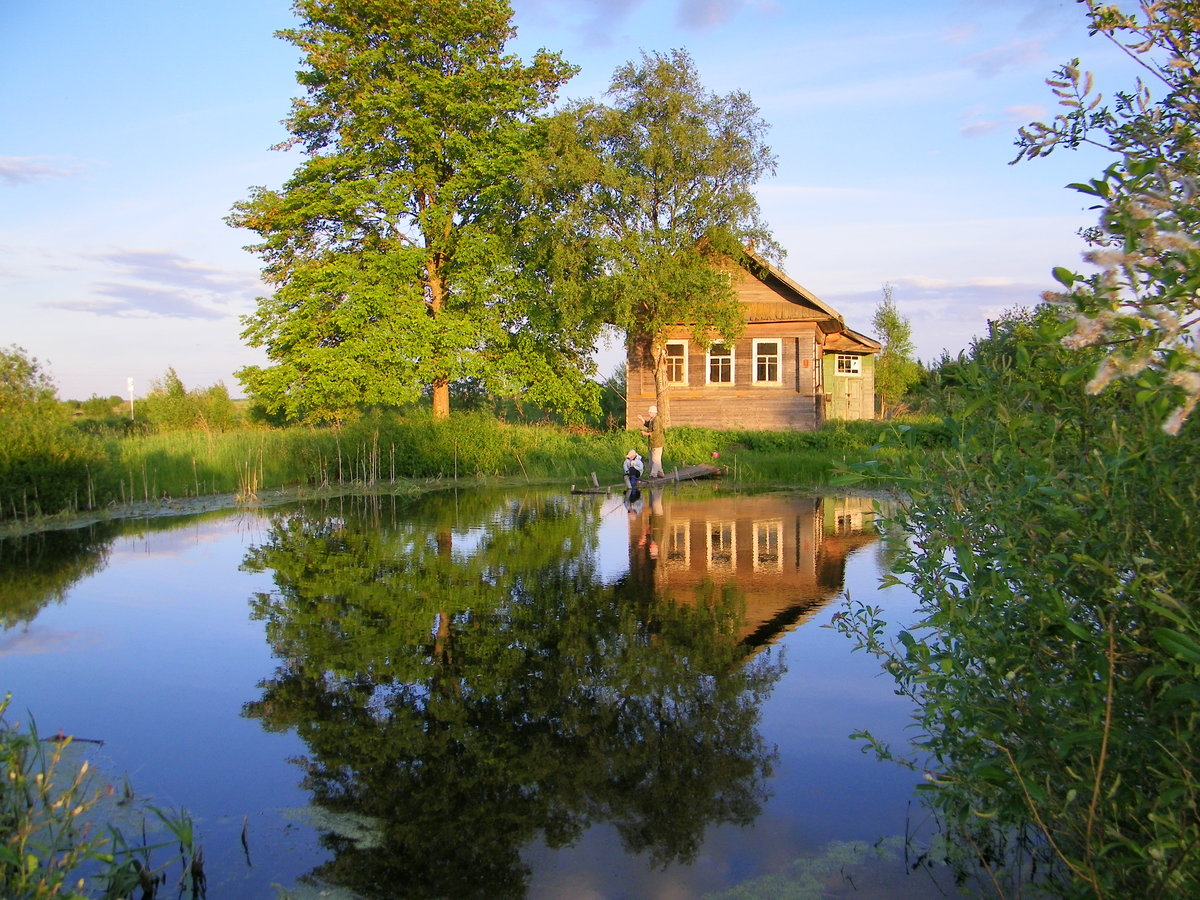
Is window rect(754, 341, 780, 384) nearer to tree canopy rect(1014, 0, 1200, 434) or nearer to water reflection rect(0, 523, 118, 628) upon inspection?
water reflection rect(0, 523, 118, 628)

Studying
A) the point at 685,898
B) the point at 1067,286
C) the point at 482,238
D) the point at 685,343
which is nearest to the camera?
the point at 1067,286

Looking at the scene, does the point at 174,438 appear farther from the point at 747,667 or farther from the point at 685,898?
the point at 685,898

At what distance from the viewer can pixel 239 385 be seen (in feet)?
101

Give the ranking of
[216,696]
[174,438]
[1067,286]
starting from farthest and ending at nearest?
[174,438]
[216,696]
[1067,286]

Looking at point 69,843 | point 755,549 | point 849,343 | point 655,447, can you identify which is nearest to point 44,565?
point 755,549

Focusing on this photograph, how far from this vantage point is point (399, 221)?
30.8 meters

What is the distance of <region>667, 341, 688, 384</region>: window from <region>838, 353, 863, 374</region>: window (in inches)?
253

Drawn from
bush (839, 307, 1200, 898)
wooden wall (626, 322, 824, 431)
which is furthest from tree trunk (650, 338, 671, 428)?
bush (839, 307, 1200, 898)

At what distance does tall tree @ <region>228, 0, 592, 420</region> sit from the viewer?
29.5 m

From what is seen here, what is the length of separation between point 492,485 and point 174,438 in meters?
8.16

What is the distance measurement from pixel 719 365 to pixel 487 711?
26.1m

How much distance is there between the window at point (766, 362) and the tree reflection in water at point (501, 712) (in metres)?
20.1

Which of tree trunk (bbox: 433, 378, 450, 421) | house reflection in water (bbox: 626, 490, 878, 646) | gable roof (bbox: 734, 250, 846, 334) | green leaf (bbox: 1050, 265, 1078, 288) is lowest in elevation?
house reflection in water (bbox: 626, 490, 878, 646)

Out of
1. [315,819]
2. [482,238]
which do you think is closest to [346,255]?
[482,238]
